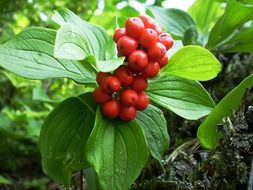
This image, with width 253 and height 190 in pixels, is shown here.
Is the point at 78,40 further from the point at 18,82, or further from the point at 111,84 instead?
the point at 18,82

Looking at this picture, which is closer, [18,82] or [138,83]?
[138,83]

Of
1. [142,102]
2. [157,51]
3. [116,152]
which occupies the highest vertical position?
[157,51]

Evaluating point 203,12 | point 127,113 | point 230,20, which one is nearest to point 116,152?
→ point 127,113

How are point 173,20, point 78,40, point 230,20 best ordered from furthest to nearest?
point 173,20 → point 230,20 → point 78,40

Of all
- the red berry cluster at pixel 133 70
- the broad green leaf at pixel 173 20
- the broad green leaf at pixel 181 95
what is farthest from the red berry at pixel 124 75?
the broad green leaf at pixel 173 20

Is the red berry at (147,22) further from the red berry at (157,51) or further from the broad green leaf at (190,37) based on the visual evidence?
the broad green leaf at (190,37)

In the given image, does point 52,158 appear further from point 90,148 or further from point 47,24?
point 47,24

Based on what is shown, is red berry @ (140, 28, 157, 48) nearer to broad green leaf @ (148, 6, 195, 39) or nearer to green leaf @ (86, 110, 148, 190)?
green leaf @ (86, 110, 148, 190)
